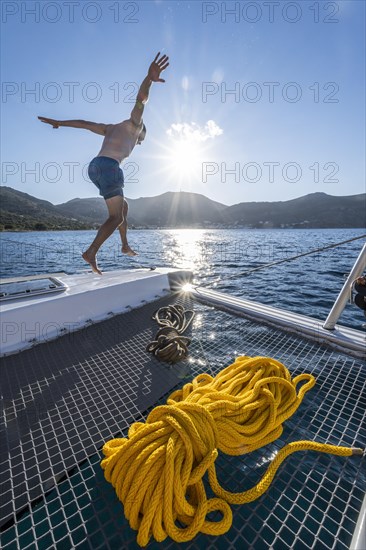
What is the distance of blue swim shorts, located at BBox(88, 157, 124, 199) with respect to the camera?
10.7ft

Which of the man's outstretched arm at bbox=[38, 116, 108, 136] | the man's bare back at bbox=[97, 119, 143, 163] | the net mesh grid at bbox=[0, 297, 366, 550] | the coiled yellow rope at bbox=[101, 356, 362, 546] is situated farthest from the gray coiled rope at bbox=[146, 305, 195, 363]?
the man's outstretched arm at bbox=[38, 116, 108, 136]

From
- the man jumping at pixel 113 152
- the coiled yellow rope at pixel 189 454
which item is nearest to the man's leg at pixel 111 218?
the man jumping at pixel 113 152

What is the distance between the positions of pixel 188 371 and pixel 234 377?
76 centimetres

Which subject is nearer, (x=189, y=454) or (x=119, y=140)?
(x=189, y=454)

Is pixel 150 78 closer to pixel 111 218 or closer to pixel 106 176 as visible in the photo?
pixel 106 176

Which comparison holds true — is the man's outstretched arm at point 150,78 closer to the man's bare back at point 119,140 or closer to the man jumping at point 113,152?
the man jumping at point 113,152

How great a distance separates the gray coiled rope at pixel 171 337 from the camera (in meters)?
2.87

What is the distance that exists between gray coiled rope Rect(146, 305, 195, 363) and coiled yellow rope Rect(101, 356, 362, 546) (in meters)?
1.00

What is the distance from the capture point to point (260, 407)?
1.84 metres

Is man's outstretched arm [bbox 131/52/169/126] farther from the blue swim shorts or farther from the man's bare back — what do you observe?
the blue swim shorts

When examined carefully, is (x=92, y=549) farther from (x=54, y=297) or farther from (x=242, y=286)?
(x=242, y=286)

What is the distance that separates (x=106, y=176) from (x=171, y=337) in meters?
2.16

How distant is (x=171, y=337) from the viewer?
3.10 meters

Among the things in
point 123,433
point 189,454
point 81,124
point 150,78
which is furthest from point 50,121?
point 189,454
